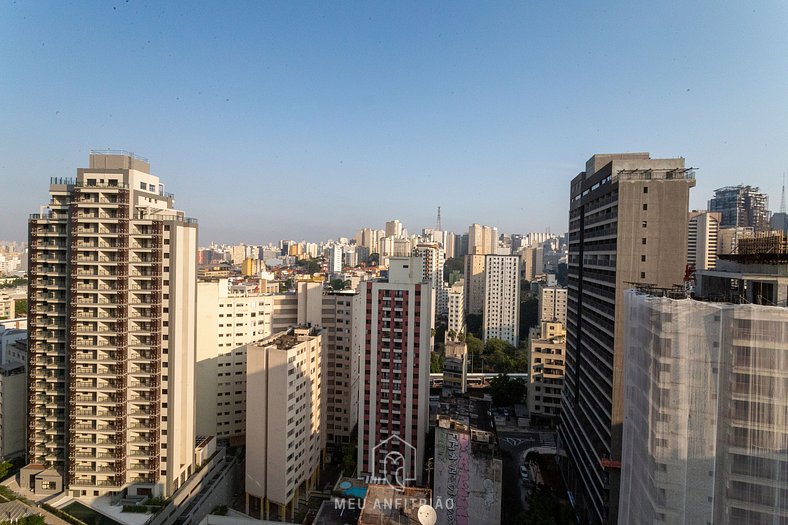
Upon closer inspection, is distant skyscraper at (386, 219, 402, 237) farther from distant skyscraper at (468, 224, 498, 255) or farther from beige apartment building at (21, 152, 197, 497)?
beige apartment building at (21, 152, 197, 497)

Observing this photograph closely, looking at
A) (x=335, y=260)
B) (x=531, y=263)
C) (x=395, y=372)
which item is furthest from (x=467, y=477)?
(x=335, y=260)

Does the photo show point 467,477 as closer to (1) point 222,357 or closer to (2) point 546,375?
(2) point 546,375

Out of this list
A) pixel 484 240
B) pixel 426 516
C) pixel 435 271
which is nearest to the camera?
pixel 426 516

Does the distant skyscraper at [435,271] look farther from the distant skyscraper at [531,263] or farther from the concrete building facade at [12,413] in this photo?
the concrete building facade at [12,413]

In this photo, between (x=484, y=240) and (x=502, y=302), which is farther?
(x=484, y=240)

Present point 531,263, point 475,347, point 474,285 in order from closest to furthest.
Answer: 1. point 475,347
2. point 474,285
3. point 531,263

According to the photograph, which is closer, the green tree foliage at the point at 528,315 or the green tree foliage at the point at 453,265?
the green tree foliage at the point at 528,315

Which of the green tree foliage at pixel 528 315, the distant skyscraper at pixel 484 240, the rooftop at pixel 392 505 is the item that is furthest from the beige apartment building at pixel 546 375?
the distant skyscraper at pixel 484 240

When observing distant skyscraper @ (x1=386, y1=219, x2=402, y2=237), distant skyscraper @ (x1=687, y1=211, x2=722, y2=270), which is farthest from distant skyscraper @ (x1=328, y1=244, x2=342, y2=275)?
distant skyscraper @ (x1=687, y1=211, x2=722, y2=270)
